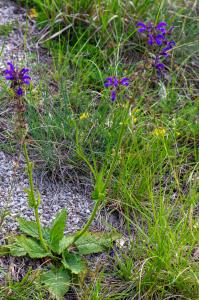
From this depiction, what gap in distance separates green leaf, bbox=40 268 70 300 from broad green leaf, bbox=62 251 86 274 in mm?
32

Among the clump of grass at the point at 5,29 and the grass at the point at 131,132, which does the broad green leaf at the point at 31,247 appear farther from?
the clump of grass at the point at 5,29

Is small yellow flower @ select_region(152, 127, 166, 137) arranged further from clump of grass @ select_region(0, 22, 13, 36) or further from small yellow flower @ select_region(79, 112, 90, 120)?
clump of grass @ select_region(0, 22, 13, 36)

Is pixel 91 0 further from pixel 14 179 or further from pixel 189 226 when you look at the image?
pixel 189 226

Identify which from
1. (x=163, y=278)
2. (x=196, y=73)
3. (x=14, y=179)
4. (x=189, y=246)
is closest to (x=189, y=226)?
(x=189, y=246)

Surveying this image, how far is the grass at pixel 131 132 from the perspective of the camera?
2.13m

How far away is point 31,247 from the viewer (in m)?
2.17

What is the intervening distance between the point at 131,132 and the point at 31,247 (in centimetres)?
74

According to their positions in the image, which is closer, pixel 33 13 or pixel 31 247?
pixel 31 247

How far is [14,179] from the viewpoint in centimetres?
246

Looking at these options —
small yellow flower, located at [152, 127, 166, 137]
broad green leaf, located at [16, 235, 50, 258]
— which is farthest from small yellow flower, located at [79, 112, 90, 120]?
broad green leaf, located at [16, 235, 50, 258]

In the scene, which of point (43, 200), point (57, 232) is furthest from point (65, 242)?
point (43, 200)

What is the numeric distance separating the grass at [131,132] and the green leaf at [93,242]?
65 millimetres

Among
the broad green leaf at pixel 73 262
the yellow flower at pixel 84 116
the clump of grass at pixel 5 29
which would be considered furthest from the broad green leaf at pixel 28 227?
the clump of grass at pixel 5 29

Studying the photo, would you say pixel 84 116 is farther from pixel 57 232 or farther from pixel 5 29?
pixel 5 29
